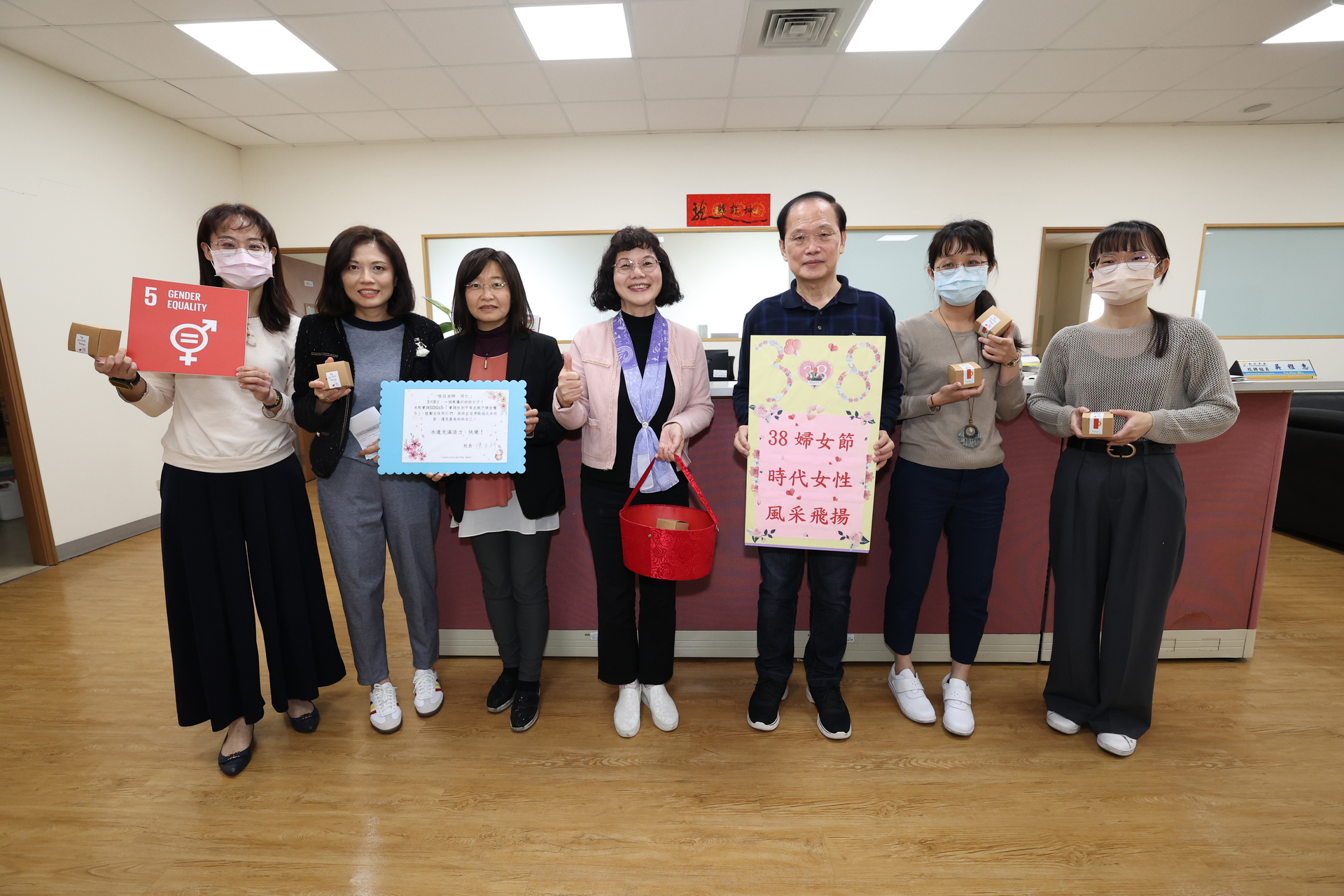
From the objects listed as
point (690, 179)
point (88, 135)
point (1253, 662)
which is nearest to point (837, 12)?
point (690, 179)

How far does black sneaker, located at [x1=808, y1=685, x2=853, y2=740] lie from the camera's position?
1781mm

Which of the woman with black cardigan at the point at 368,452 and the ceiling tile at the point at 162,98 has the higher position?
the ceiling tile at the point at 162,98

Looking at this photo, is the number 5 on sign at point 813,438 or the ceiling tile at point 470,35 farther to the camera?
the ceiling tile at point 470,35

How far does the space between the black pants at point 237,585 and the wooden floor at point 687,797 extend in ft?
0.76

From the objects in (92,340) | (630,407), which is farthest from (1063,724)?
(92,340)

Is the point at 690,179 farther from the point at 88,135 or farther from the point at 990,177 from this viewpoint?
the point at 88,135

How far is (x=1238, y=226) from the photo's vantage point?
507 centimetres

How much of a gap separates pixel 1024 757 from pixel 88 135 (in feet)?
20.0

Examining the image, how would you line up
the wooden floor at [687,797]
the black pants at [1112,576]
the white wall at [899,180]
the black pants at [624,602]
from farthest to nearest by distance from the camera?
the white wall at [899,180]
the black pants at [624,602]
the black pants at [1112,576]
the wooden floor at [687,797]

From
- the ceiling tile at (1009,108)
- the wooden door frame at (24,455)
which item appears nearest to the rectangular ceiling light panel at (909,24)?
the ceiling tile at (1009,108)

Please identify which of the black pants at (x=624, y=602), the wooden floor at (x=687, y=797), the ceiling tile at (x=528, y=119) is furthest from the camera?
the ceiling tile at (x=528, y=119)

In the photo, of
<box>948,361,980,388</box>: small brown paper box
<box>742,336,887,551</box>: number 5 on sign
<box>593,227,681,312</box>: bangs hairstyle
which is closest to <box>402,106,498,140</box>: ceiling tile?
<box>593,227,681,312</box>: bangs hairstyle

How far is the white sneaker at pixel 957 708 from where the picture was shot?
1.81 metres

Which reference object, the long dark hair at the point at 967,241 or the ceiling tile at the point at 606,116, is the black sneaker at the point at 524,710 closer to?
the long dark hair at the point at 967,241
